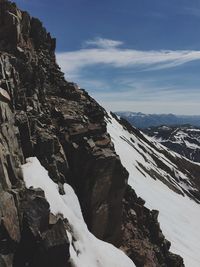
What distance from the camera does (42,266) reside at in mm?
22062

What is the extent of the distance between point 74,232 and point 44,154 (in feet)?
20.9

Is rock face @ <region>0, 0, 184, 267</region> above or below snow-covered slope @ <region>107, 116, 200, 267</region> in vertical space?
above

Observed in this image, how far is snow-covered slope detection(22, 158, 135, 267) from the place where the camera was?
82.6 ft

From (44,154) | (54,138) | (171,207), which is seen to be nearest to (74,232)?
(44,154)

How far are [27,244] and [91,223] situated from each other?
1141 centimetres

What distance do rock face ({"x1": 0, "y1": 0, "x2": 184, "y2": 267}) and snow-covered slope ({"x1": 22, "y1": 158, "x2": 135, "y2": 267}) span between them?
1.02 meters

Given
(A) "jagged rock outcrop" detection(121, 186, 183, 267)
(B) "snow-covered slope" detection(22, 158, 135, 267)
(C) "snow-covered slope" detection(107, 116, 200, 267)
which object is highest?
(B) "snow-covered slope" detection(22, 158, 135, 267)

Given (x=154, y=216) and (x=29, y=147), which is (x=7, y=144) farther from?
(x=154, y=216)

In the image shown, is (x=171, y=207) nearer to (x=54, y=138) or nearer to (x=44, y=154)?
(x=54, y=138)

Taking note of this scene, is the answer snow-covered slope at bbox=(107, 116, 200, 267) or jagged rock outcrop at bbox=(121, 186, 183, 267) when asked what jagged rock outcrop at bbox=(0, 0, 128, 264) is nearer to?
→ jagged rock outcrop at bbox=(121, 186, 183, 267)

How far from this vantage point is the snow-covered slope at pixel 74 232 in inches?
992

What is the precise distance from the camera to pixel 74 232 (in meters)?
26.4

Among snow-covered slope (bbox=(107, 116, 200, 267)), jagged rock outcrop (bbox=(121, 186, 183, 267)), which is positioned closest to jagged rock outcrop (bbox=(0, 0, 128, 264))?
jagged rock outcrop (bbox=(121, 186, 183, 267))

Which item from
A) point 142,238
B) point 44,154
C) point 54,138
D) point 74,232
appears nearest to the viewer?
point 74,232
